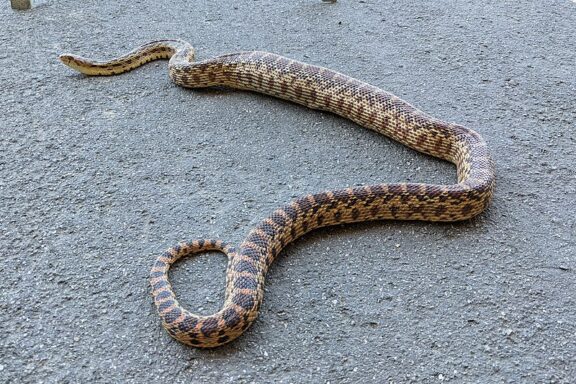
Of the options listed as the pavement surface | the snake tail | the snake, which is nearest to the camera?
the pavement surface

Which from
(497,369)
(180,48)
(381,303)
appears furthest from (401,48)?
(497,369)

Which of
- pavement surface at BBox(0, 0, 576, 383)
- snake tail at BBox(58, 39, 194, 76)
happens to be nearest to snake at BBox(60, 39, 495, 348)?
snake tail at BBox(58, 39, 194, 76)

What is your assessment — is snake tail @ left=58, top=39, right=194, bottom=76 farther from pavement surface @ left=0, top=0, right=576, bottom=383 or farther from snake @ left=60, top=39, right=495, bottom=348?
pavement surface @ left=0, top=0, right=576, bottom=383

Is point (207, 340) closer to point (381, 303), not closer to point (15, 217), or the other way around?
point (381, 303)

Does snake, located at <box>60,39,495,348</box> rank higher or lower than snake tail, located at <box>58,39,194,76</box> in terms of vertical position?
higher

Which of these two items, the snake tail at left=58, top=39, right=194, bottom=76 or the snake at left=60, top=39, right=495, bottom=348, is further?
the snake tail at left=58, top=39, right=194, bottom=76

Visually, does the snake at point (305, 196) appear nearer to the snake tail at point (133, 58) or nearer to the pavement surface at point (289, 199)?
the snake tail at point (133, 58)

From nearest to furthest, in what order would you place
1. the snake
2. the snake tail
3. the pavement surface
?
1. the pavement surface
2. the snake
3. the snake tail

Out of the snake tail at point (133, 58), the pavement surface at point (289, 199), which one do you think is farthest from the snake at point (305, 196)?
the pavement surface at point (289, 199)
